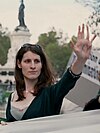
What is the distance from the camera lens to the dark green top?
1.50 meters

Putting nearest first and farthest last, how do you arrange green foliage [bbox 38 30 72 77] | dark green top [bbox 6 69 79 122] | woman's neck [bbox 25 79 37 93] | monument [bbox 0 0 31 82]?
dark green top [bbox 6 69 79 122], woman's neck [bbox 25 79 37 93], green foliage [bbox 38 30 72 77], monument [bbox 0 0 31 82]

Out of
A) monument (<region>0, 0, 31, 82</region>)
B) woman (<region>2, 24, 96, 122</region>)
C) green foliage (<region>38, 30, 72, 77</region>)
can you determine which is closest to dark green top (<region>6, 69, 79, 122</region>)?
woman (<region>2, 24, 96, 122</region>)

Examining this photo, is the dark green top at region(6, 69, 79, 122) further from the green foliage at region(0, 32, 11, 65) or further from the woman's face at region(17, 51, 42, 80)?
the green foliage at region(0, 32, 11, 65)

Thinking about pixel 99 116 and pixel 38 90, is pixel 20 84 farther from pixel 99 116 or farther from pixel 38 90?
pixel 99 116

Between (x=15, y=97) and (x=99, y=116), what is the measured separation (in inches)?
23.2

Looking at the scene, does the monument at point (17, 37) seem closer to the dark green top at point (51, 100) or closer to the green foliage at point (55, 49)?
the green foliage at point (55, 49)

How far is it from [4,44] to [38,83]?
62.8 feet

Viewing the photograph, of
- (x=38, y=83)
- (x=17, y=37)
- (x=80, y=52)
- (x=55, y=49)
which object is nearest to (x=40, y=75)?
(x=38, y=83)

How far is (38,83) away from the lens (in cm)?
161

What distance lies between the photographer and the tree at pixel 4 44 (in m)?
20.1

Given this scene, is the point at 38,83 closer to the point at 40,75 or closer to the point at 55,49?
the point at 40,75

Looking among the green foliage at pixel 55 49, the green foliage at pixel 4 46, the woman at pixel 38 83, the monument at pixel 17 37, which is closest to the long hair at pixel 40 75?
the woman at pixel 38 83

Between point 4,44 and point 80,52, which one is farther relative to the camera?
point 4,44

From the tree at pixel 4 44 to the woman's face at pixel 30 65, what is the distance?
18.0m
